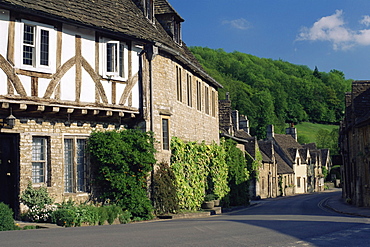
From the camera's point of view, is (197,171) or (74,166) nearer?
(74,166)

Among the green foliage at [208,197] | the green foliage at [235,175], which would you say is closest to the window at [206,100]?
the green foliage at [235,175]

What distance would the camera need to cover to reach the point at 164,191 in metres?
20.6

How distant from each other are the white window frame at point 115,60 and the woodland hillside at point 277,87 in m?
83.6

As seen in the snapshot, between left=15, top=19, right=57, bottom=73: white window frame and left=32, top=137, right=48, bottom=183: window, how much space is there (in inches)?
97.7

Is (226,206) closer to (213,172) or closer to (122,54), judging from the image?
Result: (213,172)

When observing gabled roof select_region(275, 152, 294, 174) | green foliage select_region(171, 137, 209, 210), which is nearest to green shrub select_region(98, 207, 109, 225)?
green foliage select_region(171, 137, 209, 210)

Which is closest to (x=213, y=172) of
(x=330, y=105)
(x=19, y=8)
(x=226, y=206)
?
(x=226, y=206)

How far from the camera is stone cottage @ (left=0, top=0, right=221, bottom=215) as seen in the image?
53.0ft

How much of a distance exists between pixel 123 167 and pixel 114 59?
4082 mm

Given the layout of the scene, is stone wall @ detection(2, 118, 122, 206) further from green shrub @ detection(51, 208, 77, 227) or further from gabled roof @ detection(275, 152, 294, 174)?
gabled roof @ detection(275, 152, 294, 174)

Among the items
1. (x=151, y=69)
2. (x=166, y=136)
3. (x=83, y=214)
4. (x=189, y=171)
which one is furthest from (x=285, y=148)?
(x=83, y=214)

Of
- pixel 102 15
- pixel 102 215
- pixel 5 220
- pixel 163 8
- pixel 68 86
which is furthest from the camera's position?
pixel 163 8

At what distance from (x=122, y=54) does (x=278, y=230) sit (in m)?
9.69

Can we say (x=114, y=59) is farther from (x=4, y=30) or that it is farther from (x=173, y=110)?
(x=173, y=110)
